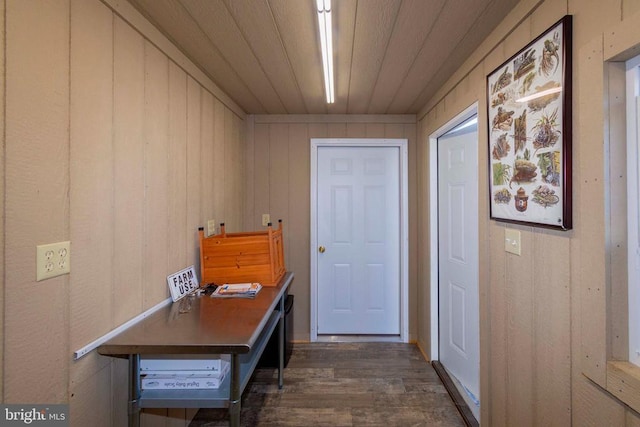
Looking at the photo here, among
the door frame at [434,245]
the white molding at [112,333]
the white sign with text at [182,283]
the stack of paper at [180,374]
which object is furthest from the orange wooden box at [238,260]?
the door frame at [434,245]

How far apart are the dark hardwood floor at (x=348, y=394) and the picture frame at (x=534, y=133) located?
1.50 m

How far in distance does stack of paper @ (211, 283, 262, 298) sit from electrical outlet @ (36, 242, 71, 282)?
2.83 ft

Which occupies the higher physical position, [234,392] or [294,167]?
[294,167]

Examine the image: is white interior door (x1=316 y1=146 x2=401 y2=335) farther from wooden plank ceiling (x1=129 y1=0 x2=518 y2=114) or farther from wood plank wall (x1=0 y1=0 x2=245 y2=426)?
wood plank wall (x1=0 y1=0 x2=245 y2=426)

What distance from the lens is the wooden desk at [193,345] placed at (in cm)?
116

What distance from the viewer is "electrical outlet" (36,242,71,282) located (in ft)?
3.10

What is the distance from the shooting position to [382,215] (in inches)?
118

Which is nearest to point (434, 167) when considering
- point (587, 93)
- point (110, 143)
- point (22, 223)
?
point (587, 93)

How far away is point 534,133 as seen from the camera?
1.20 metres

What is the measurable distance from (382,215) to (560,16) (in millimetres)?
2071

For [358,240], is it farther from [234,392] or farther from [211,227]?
[234,392]

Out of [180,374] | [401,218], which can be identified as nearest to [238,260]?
[180,374]

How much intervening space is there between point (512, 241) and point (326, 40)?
57.0 inches

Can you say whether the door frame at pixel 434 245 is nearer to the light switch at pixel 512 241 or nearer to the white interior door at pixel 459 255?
the white interior door at pixel 459 255
